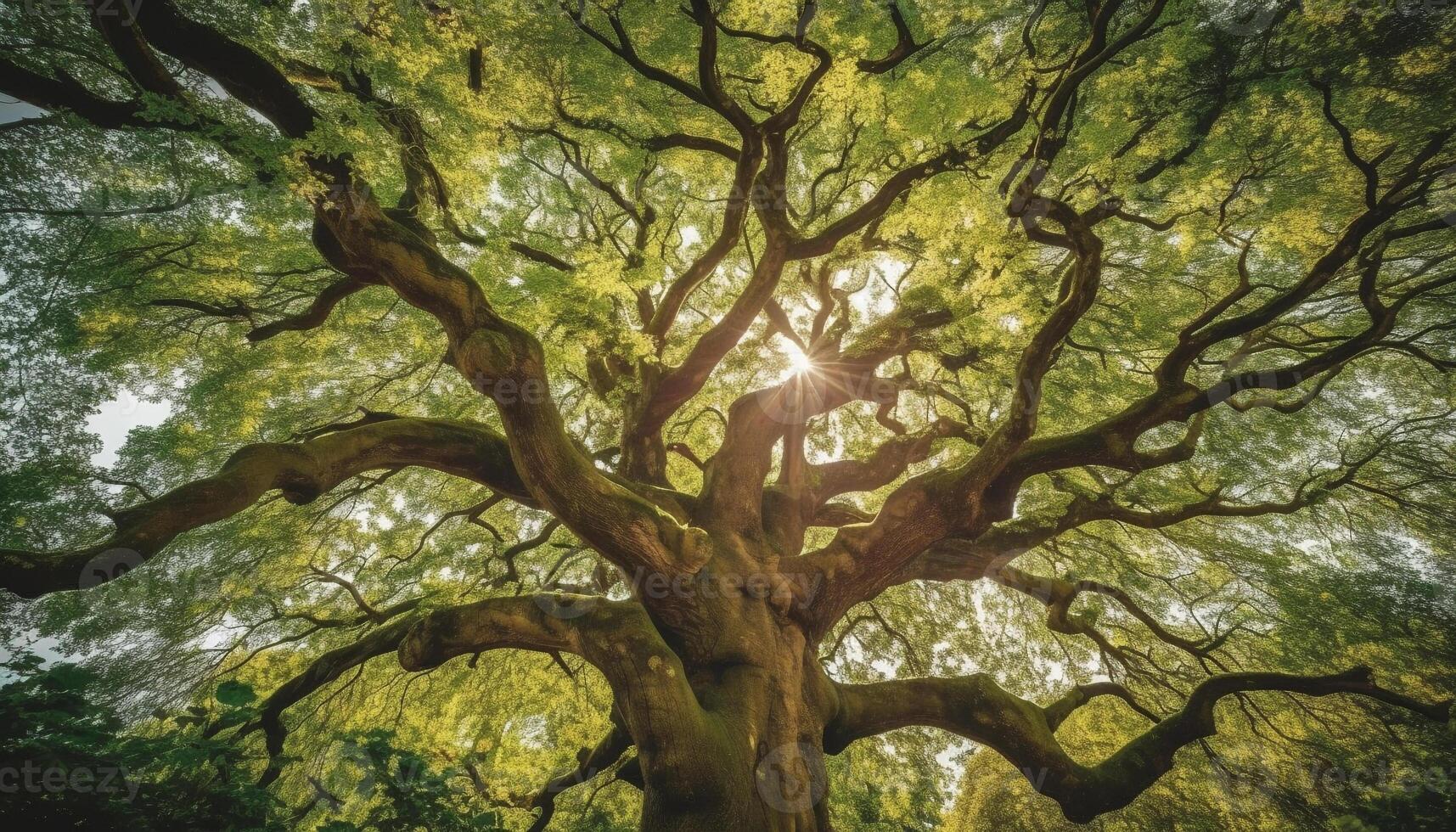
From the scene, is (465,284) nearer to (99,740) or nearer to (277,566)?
(99,740)

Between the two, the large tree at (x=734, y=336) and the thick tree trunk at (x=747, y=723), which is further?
the large tree at (x=734, y=336)

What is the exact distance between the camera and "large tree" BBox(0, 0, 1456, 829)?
3.89m

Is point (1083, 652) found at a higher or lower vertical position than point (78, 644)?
higher

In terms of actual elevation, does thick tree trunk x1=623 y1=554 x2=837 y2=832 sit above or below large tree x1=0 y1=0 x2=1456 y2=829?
below

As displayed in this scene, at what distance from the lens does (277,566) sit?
6.77 m

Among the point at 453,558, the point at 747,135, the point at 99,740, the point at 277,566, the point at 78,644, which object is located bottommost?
the point at 99,740

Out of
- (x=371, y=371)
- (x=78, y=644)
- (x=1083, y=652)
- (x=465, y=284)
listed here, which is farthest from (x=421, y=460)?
(x=1083, y=652)

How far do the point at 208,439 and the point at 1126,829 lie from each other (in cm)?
1216

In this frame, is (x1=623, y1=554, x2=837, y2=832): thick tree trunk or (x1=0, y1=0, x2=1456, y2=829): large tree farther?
(x1=0, y1=0, x2=1456, y2=829): large tree

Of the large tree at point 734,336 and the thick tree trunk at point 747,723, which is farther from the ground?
the large tree at point 734,336

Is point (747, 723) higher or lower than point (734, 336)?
lower

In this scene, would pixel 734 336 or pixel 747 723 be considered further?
pixel 734 336

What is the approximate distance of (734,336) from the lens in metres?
5.30

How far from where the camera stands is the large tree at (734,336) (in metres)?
3.89
